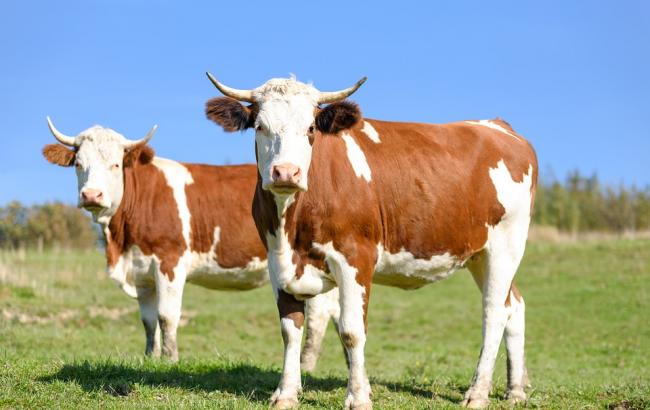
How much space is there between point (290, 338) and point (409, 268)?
1.38 meters

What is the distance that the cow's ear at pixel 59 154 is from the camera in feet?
36.2

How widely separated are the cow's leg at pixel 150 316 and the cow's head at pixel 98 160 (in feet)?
4.07

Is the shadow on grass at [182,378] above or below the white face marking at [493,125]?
below

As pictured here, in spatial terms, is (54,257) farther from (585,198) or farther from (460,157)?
(585,198)

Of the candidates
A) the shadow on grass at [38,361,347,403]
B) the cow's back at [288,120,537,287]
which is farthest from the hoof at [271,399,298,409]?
the cow's back at [288,120,537,287]

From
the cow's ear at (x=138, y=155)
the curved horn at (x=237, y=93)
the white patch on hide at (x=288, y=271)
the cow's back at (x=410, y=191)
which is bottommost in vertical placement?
the white patch on hide at (x=288, y=271)

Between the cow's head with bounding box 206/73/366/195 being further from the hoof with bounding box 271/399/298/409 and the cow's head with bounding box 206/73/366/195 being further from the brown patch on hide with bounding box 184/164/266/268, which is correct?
the brown patch on hide with bounding box 184/164/266/268

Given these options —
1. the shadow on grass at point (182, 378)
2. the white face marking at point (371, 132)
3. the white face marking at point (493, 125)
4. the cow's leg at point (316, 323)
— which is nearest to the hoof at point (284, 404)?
the shadow on grass at point (182, 378)

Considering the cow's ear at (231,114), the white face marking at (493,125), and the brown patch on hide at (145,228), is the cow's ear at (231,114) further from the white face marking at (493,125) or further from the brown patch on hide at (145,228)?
the brown patch on hide at (145,228)

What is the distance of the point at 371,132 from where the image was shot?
25.8 feet

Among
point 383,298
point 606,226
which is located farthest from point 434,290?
point 606,226

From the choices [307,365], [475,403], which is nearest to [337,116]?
[475,403]

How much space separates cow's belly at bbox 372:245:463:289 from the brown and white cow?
13 millimetres

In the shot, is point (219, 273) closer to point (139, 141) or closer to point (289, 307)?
point (139, 141)
